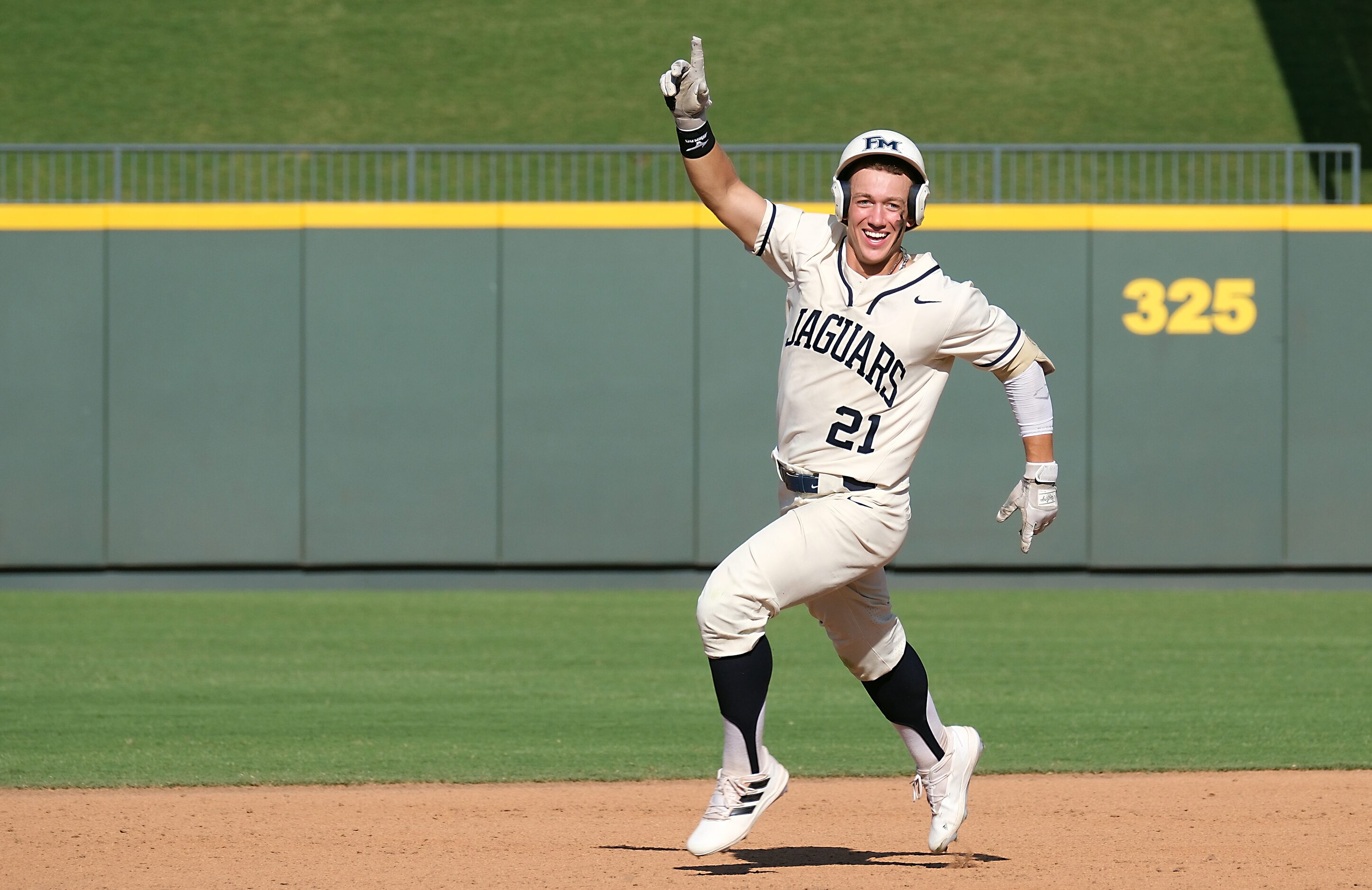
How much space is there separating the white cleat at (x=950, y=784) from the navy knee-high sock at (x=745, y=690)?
→ 2.18 ft

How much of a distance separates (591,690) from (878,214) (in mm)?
4700

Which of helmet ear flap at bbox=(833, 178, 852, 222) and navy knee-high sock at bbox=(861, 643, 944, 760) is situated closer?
helmet ear flap at bbox=(833, 178, 852, 222)

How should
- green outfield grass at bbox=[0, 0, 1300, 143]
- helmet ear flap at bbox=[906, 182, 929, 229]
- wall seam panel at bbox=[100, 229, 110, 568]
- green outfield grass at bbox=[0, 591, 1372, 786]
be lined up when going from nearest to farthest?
1. helmet ear flap at bbox=[906, 182, 929, 229]
2. green outfield grass at bbox=[0, 591, 1372, 786]
3. wall seam panel at bbox=[100, 229, 110, 568]
4. green outfield grass at bbox=[0, 0, 1300, 143]

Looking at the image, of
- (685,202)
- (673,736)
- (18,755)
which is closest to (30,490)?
(685,202)

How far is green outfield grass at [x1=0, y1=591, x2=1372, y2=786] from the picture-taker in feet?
23.2

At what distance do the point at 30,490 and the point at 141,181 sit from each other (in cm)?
756

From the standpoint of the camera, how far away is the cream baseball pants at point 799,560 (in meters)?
4.66

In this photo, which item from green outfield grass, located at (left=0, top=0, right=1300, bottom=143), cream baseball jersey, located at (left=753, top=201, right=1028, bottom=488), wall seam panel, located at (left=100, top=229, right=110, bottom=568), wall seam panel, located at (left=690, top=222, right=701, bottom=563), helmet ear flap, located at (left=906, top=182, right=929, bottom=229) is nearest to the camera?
cream baseball jersey, located at (left=753, top=201, right=1028, bottom=488)

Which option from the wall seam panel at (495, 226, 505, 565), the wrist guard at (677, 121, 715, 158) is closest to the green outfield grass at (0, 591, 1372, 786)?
the wall seam panel at (495, 226, 505, 565)

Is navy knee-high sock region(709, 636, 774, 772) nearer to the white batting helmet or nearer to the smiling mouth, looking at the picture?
the smiling mouth

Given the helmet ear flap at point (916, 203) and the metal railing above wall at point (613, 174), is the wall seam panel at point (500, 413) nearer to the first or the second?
the metal railing above wall at point (613, 174)

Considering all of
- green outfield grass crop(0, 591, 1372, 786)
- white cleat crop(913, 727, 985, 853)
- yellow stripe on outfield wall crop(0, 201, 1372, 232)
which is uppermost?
yellow stripe on outfield wall crop(0, 201, 1372, 232)

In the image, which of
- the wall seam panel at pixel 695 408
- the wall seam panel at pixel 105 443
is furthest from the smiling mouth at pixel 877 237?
the wall seam panel at pixel 105 443

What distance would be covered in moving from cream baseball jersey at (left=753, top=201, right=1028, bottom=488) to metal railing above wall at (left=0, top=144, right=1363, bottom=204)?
30.8 feet
